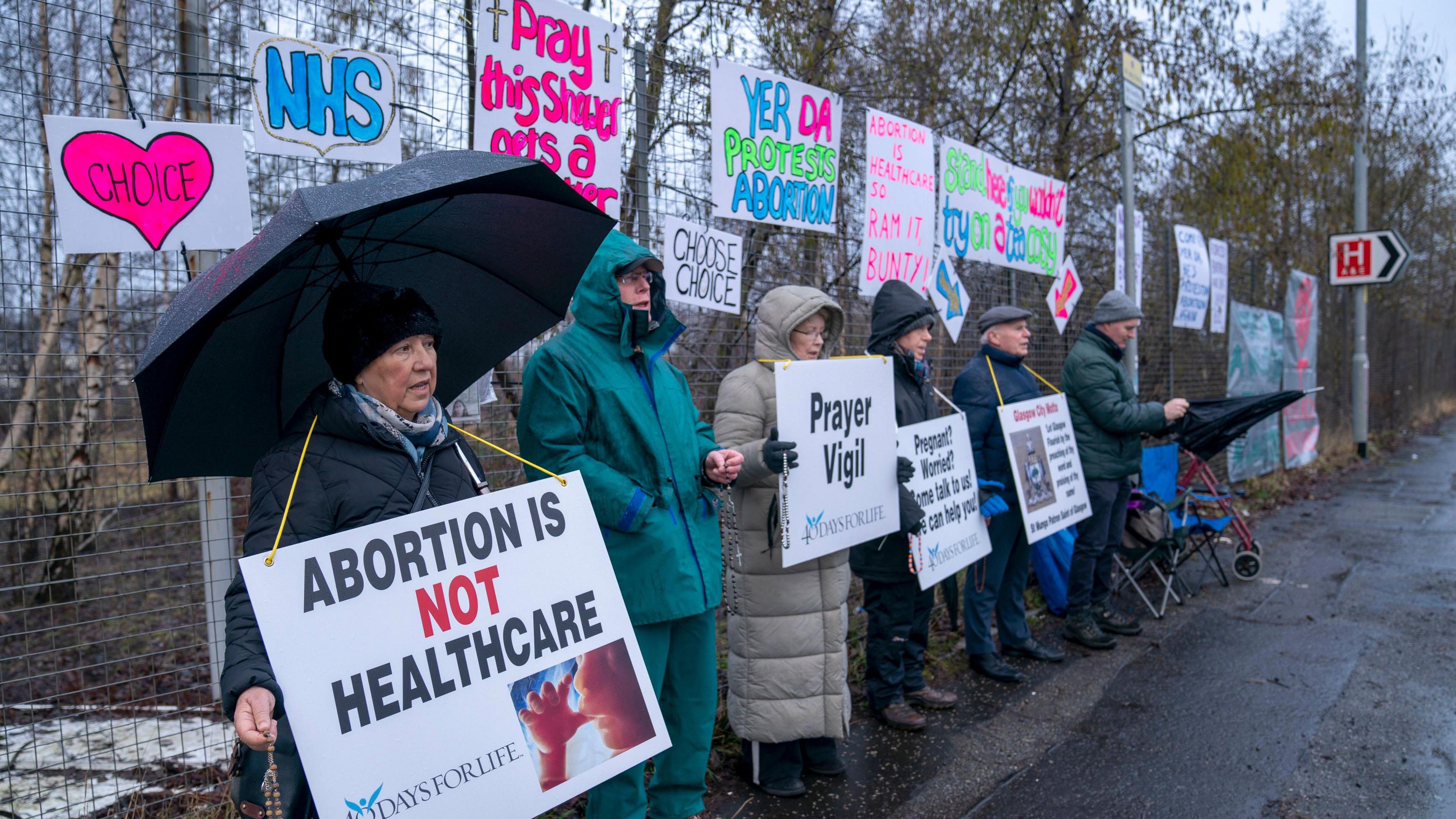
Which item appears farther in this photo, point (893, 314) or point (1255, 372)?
point (1255, 372)

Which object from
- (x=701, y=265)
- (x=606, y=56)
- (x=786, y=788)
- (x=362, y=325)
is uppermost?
(x=606, y=56)

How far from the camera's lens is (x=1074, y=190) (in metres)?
8.38

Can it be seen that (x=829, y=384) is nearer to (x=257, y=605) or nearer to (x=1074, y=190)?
(x=257, y=605)

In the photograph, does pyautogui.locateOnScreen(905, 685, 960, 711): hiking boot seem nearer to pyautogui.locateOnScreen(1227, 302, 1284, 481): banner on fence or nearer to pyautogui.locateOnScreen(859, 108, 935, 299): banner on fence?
pyautogui.locateOnScreen(859, 108, 935, 299): banner on fence

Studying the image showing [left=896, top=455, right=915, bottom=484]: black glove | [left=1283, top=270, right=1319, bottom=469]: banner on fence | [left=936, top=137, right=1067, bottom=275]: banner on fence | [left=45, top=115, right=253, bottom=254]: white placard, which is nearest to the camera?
[left=45, top=115, right=253, bottom=254]: white placard

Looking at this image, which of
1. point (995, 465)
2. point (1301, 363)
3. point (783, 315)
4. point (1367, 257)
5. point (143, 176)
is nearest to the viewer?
point (143, 176)

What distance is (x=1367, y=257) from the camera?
44.1 feet

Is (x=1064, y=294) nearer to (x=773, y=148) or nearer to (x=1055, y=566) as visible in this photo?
(x=1055, y=566)

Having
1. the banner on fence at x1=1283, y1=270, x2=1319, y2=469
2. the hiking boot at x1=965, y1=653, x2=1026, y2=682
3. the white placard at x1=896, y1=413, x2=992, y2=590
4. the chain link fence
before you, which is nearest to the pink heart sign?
the chain link fence

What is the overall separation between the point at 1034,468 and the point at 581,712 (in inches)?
140

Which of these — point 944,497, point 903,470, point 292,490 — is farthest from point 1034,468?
point 292,490

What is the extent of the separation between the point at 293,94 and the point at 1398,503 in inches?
484

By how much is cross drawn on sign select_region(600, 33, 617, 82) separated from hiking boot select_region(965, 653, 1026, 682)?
3.61m

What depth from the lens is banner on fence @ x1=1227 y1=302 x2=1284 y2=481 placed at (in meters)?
11.0
